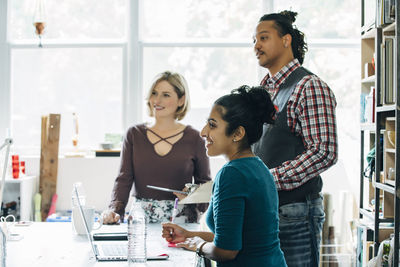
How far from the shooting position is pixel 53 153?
3.95 metres

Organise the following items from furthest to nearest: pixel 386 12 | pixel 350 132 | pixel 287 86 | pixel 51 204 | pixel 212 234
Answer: pixel 350 132, pixel 51 204, pixel 386 12, pixel 287 86, pixel 212 234

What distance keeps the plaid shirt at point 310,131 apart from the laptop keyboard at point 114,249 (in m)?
0.62

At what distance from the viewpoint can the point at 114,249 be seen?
184 cm

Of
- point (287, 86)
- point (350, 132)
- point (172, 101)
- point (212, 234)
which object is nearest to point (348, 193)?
point (350, 132)

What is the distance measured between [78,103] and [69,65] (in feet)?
1.14

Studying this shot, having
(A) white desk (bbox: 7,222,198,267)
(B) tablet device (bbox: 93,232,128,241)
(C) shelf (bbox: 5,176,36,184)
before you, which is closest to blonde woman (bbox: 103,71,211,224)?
(A) white desk (bbox: 7,222,198,267)

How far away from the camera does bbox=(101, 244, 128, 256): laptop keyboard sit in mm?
1772

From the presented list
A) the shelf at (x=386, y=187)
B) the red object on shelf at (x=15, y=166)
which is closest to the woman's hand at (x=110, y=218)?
the shelf at (x=386, y=187)

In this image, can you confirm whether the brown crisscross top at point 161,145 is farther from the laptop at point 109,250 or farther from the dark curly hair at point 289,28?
the dark curly hair at point 289,28

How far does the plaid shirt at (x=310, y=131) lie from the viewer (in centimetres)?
175

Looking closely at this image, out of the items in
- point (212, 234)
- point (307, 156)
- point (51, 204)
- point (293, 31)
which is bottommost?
point (51, 204)

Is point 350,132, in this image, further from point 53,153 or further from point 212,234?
point 212,234

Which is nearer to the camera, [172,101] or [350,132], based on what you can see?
[172,101]

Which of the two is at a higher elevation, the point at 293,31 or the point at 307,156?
the point at 293,31
